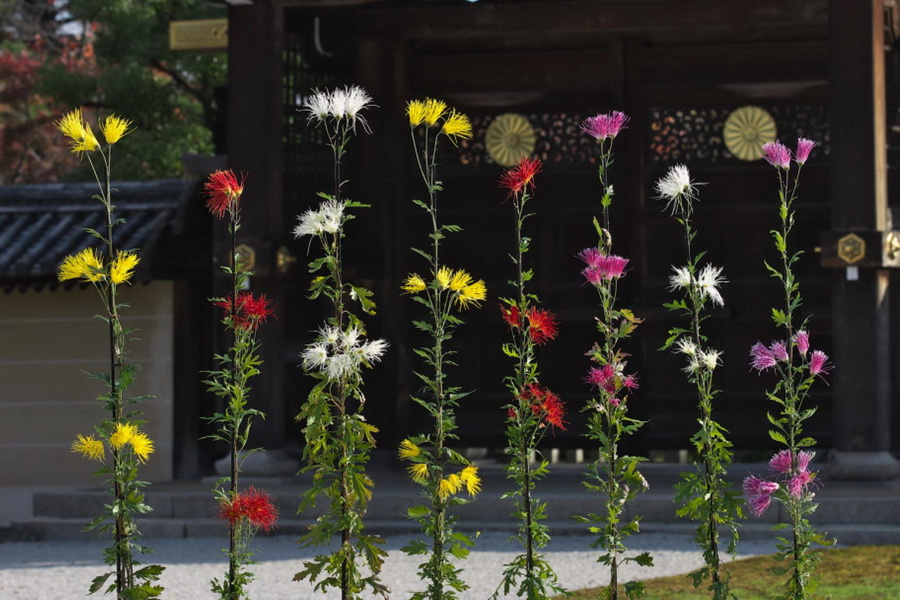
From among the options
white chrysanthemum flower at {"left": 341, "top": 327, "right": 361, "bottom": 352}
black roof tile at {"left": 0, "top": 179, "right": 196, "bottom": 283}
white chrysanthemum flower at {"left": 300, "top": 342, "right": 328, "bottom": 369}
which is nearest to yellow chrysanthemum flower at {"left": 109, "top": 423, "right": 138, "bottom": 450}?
white chrysanthemum flower at {"left": 300, "top": 342, "right": 328, "bottom": 369}

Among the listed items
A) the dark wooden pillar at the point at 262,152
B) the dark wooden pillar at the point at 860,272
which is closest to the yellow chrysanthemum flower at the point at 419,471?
the dark wooden pillar at the point at 262,152

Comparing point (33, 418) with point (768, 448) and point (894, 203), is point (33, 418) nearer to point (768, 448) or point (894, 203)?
point (768, 448)

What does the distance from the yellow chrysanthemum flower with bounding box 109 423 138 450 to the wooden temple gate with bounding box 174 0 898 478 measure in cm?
646

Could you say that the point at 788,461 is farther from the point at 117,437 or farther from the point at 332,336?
the point at 117,437

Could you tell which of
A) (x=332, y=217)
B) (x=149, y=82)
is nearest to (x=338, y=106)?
Result: (x=332, y=217)

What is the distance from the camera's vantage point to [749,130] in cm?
1394

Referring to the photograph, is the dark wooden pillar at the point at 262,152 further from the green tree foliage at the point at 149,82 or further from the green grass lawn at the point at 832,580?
the green tree foliage at the point at 149,82

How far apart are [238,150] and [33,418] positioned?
4.27 meters

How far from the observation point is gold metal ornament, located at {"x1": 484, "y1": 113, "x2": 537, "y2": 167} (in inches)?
561

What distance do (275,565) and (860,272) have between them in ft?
16.0

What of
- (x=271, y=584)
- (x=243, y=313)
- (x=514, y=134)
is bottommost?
(x=271, y=584)

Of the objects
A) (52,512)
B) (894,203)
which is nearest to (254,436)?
(52,512)

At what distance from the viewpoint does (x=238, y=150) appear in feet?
40.9

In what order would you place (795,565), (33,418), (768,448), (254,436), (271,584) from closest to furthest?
(795,565) → (271,584) → (254,436) → (768,448) → (33,418)
